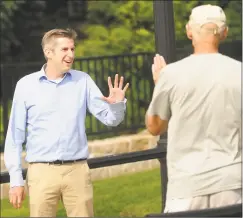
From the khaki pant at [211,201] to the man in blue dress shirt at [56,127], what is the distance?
2.30 ft

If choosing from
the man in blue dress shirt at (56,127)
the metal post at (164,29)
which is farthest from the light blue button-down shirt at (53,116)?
the metal post at (164,29)

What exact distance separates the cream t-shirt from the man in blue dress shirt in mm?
644

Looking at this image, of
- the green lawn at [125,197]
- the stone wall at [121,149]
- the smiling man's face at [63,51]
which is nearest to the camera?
the smiling man's face at [63,51]

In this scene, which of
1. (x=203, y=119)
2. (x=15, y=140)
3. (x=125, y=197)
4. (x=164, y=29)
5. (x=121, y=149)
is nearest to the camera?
(x=203, y=119)

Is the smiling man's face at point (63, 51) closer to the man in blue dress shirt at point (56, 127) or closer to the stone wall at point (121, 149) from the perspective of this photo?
the man in blue dress shirt at point (56, 127)

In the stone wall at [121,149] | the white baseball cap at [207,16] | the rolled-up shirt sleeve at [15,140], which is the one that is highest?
the white baseball cap at [207,16]

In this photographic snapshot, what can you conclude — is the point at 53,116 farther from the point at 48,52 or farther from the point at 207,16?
the point at 207,16

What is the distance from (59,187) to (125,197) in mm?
4798

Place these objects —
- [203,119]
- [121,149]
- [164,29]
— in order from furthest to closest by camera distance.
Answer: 1. [121,149]
2. [164,29]
3. [203,119]

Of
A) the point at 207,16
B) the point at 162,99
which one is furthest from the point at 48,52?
the point at 207,16

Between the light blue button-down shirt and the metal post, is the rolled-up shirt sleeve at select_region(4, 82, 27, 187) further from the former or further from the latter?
the metal post

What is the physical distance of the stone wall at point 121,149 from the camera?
10.2 meters

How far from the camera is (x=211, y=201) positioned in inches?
135

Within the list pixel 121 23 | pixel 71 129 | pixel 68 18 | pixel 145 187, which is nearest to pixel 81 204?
pixel 71 129
